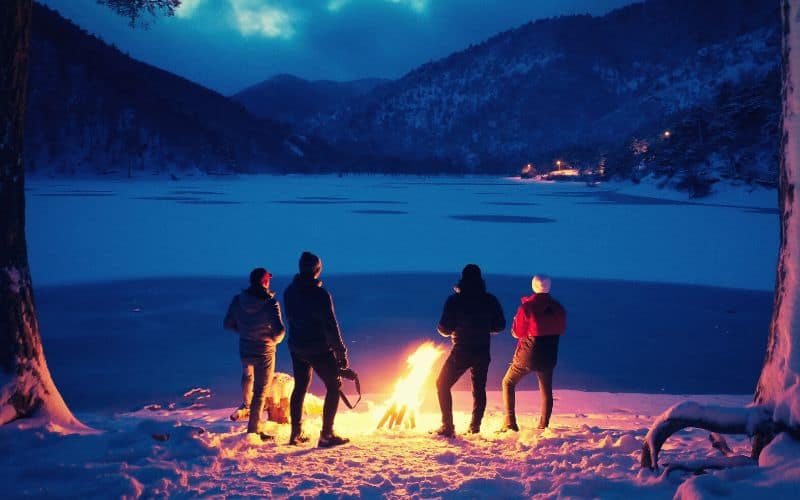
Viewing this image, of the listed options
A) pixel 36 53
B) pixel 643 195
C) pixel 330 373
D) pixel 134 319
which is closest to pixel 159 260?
pixel 134 319

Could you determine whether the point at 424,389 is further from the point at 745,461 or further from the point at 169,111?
the point at 169,111

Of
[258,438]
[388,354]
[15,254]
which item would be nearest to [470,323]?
[258,438]

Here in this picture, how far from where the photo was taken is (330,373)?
500 cm

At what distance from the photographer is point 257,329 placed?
512 centimetres

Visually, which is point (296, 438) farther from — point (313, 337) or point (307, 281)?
point (307, 281)

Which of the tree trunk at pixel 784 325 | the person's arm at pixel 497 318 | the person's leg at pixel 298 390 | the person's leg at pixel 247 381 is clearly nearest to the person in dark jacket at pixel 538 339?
the person's arm at pixel 497 318

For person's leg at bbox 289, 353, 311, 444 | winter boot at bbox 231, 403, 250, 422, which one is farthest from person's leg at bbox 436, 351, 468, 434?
winter boot at bbox 231, 403, 250, 422

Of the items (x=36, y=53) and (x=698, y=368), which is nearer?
(x=698, y=368)

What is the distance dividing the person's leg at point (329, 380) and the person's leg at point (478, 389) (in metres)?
1.22

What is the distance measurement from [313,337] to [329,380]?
438mm

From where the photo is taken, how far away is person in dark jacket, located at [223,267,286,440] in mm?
5078

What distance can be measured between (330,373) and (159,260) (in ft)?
48.4

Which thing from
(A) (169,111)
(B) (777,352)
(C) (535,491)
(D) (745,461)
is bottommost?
(C) (535,491)

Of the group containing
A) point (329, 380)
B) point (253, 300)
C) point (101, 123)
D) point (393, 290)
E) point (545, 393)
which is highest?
point (101, 123)
